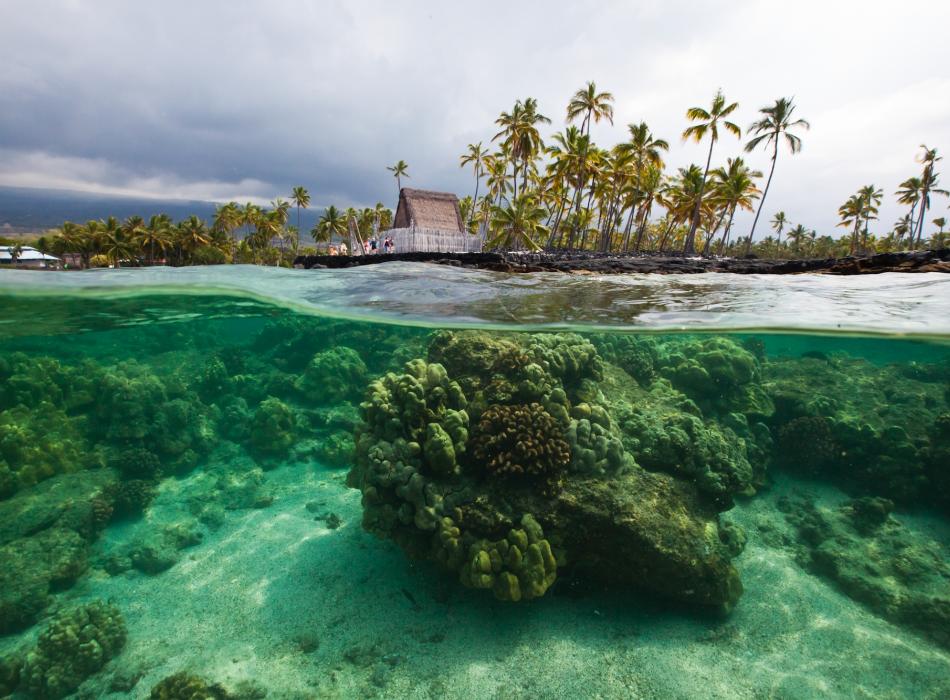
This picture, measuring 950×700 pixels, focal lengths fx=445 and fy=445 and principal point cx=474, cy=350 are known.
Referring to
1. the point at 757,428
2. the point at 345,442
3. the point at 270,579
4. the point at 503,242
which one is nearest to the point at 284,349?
the point at 345,442

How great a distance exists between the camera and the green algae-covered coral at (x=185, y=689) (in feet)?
20.8

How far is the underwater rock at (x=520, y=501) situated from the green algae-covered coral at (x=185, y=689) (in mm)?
2939

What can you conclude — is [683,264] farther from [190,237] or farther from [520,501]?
[190,237]

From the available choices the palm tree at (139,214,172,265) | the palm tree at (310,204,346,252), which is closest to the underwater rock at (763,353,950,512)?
the palm tree at (310,204,346,252)

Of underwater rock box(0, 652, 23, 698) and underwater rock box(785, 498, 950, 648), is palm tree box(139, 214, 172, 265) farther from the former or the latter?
underwater rock box(785, 498, 950, 648)

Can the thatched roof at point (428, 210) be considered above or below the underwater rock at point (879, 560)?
above

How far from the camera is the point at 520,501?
24.3 feet

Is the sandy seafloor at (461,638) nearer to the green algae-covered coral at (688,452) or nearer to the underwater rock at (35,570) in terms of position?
the underwater rock at (35,570)

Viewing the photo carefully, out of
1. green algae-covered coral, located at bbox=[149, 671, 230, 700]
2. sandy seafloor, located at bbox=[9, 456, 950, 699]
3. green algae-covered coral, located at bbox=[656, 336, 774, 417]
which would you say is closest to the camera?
green algae-covered coral, located at bbox=[149, 671, 230, 700]

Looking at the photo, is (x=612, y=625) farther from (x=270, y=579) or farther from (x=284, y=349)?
(x=284, y=349)

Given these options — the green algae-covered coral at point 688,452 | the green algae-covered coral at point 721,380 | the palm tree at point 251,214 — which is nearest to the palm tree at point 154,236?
the palm tree at point 251,214

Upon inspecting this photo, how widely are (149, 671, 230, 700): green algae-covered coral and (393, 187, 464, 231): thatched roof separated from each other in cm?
2891

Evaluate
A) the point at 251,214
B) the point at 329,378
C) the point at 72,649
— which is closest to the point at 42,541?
the point at 72,649

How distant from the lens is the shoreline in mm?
10344
